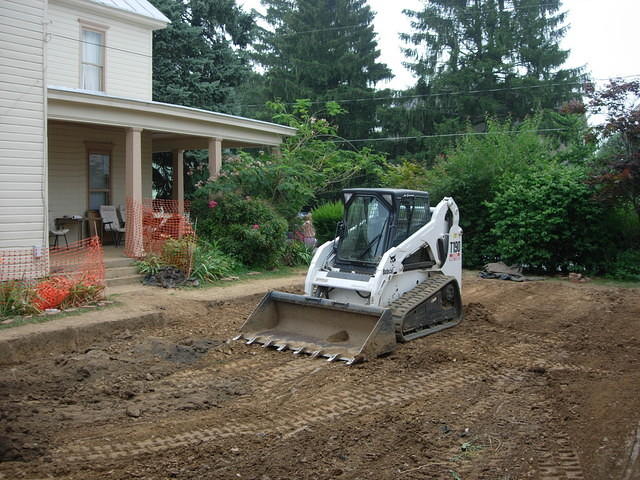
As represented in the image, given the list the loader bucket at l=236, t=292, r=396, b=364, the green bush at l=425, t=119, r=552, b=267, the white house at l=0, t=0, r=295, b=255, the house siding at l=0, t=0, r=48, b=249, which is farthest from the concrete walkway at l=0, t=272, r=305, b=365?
the green bush at l=425, t=119, r=552, b=267

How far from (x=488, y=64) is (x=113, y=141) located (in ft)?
75.6

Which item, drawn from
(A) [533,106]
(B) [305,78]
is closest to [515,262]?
(A) [533,106]

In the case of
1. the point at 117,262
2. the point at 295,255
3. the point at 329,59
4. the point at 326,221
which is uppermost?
the point at 329,59

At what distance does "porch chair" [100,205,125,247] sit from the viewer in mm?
17094

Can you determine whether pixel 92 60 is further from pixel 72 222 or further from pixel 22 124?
pixel 22 124

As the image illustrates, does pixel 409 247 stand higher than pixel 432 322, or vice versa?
pixel 409 247

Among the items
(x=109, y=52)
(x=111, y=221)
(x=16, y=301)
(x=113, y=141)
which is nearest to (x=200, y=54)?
(x=109, y=52)

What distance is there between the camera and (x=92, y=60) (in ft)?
57.4

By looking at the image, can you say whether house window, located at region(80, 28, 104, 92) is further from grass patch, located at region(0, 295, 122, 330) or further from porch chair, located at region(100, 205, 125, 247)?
grass patch, located at region(0, 295, 122, 330)

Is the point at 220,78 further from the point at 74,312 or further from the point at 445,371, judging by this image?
the point at 445,371

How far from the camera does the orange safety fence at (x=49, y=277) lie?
10445 mm

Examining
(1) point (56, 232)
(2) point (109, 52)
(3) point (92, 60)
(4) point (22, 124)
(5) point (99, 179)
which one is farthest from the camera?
(2) point (109, 52)

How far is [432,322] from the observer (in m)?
9.98

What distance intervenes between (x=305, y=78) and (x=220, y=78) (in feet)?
44.3
